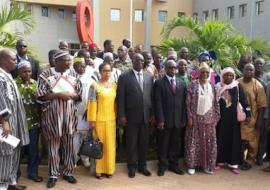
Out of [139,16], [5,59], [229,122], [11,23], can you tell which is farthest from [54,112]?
[139,16]

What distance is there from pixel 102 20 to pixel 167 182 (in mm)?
28163

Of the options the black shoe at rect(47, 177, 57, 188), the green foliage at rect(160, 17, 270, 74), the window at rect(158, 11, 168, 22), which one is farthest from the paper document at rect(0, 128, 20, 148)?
the window at rect(158, 11, 168, 22)

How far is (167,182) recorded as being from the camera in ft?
21.1

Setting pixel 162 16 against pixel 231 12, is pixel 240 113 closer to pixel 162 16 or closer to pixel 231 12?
pixel 231 12

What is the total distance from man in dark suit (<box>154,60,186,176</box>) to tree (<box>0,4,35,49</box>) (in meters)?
3.48

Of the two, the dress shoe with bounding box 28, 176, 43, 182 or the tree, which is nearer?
the dress shoe with bounding box 28, 176, 43, 182

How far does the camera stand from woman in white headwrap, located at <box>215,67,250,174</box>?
6.86 meters

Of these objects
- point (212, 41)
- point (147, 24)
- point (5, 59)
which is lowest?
point (5, 59)

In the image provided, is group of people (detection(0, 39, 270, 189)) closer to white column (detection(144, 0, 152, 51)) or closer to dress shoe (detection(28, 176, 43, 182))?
dress shoe (detection(28, 176, 43, 182))

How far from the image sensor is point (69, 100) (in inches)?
232

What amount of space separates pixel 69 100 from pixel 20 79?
787 millimetres

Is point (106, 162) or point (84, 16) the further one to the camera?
point (84, 16)

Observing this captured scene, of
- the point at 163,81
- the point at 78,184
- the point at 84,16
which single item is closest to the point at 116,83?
the point at 163,81

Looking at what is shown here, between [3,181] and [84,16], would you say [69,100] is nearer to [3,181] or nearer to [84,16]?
[3,181]
